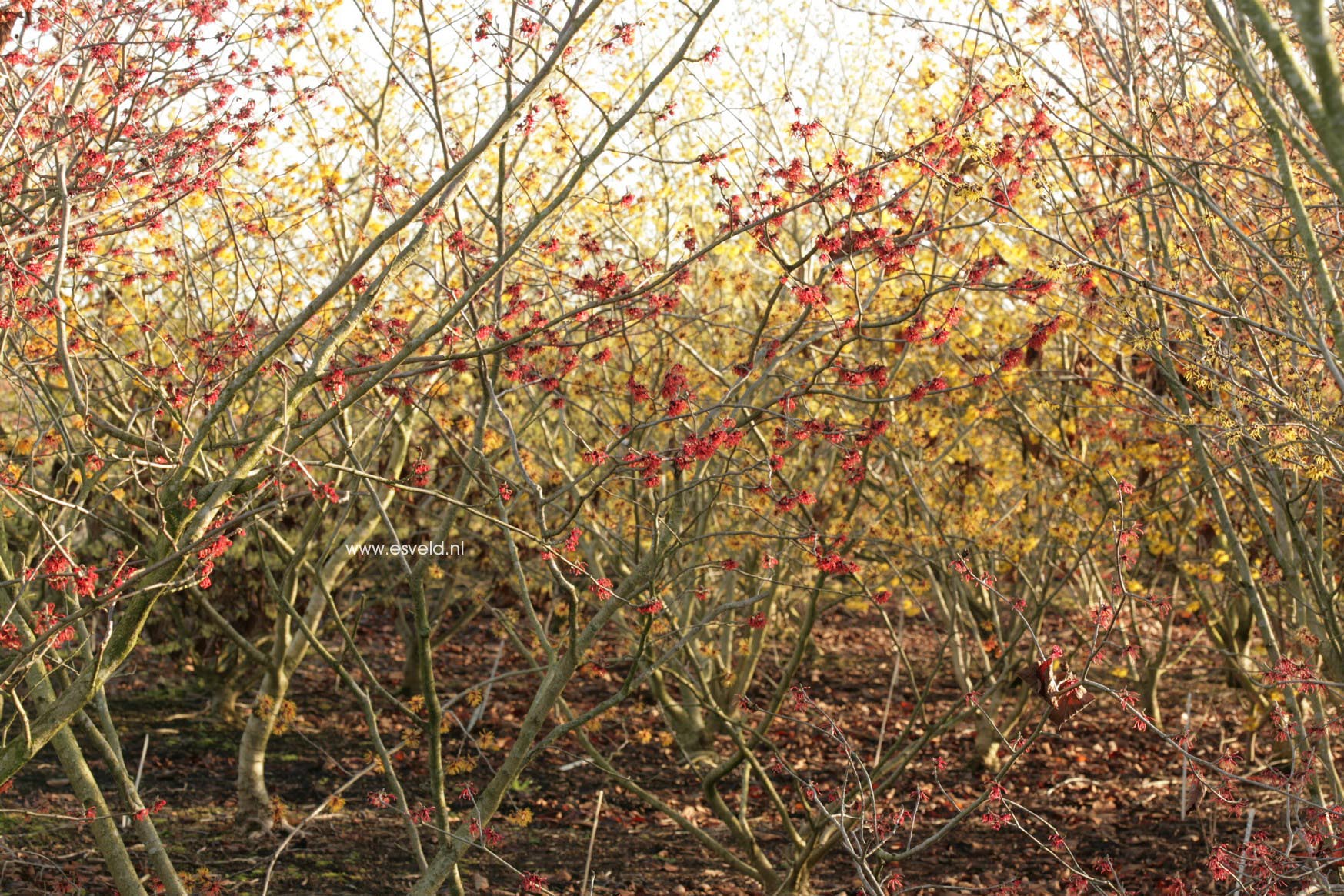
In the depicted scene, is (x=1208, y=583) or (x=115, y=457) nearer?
(x=115, y=457)

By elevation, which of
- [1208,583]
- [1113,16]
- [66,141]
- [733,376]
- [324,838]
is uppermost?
[66,141]

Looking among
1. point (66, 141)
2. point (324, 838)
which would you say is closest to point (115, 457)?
point (66, 141)

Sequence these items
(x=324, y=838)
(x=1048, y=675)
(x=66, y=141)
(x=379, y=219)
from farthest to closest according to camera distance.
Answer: (x=379, y=219), (x=324, y=838), (x=66, y=141), (x=1048, y=675)

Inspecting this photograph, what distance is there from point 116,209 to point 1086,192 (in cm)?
499

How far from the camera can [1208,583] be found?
9.66 meters

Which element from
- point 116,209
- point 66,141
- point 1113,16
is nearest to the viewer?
point 116,209

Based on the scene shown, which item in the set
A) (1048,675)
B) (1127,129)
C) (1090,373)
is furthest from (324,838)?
(1127,129)

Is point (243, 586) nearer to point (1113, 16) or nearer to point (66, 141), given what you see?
point (66, 141)

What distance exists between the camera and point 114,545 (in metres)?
8.84

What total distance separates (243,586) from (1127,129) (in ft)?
21.2

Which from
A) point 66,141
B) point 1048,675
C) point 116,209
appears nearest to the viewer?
point 1048,675

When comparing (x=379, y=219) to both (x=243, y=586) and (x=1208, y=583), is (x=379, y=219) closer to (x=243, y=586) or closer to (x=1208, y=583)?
(x=243, y=586)

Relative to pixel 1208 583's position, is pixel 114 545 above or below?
above

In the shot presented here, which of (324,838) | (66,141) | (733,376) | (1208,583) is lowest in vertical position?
(1208,583)
